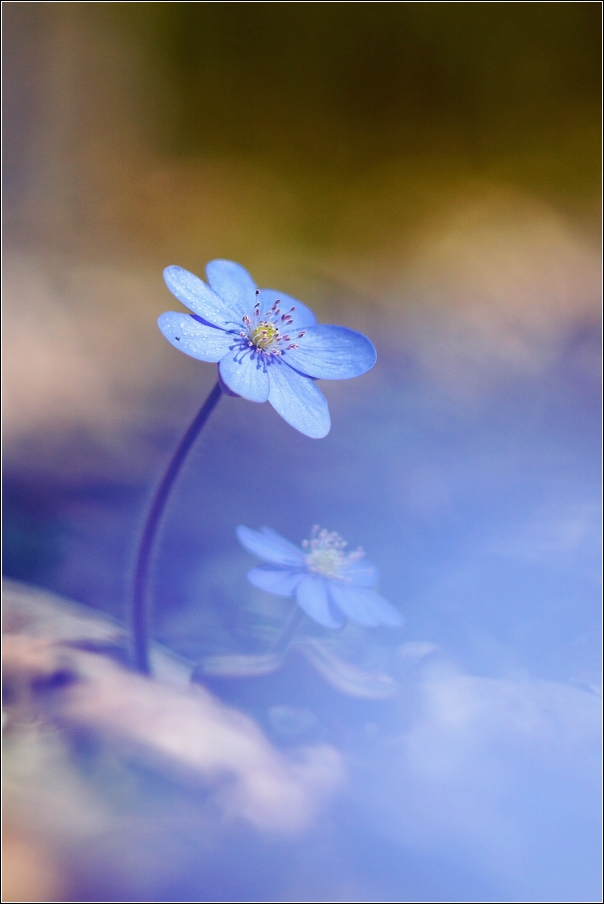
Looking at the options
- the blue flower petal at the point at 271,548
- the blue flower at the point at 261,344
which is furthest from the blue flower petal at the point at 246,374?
the blue flower petal at the point at 271,548

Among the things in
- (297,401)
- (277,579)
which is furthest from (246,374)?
Answer: (277,579)

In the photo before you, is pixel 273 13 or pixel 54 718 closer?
pixel 54 718

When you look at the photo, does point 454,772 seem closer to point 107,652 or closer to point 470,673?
point 470,673

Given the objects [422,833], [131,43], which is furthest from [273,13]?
[422,833]

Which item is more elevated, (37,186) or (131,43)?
(131,43)

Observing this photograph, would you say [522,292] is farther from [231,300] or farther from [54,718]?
[54,718]

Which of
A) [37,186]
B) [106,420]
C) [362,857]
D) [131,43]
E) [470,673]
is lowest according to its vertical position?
[362,857]
